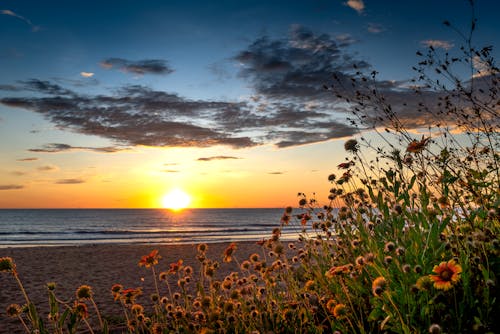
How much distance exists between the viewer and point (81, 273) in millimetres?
13672

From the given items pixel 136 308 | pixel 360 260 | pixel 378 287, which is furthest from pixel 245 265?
pixel 378 287

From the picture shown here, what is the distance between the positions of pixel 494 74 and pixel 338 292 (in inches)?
116

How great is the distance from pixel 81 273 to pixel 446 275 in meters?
13.9

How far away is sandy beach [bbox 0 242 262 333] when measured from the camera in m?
9.01

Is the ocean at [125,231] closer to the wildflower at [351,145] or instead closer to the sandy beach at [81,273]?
the sandy beach at [81,273]

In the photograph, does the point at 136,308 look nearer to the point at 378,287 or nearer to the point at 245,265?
the point at 245,265

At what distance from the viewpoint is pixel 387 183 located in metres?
3.77

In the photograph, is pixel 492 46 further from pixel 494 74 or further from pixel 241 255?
pixel 241 255

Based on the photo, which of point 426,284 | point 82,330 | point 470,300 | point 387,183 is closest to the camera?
point 426,284

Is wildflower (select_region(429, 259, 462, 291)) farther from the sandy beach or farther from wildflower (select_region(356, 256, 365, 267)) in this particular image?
the sandy beach

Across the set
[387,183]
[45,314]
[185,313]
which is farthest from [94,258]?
[387,183]

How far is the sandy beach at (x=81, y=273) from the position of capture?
355 inches

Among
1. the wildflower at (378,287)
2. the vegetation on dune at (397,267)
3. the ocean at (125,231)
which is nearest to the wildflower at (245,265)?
the vegetation on dune at (397,267)

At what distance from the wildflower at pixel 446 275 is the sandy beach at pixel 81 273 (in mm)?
4240
